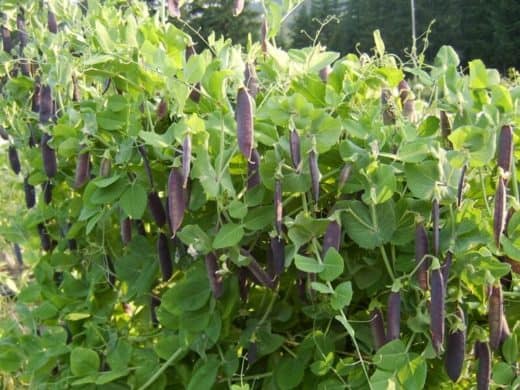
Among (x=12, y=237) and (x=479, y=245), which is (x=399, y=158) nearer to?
(x=479, y=245)

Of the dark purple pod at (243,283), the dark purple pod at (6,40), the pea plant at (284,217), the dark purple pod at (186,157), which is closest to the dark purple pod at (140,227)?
the pea plant at (284,217)

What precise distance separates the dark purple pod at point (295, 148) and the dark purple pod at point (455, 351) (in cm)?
25

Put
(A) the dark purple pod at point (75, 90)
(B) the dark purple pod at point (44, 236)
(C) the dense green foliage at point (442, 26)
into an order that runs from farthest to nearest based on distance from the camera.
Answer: (C) the dense green foliage at point (442, 26) → (B) the dark purple pod at point (44, 236) → (A) the dark purple pod at point (75, 90)

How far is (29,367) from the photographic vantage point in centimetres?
121

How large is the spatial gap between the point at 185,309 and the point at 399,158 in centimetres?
35

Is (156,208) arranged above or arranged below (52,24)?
below

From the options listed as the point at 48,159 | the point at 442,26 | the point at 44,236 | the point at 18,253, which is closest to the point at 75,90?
the point at 48,159

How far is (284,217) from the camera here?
0.86 m

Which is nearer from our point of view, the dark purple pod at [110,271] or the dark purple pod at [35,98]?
the dark purple pod at [110,271]

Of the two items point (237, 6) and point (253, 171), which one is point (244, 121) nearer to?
point (253, 171)

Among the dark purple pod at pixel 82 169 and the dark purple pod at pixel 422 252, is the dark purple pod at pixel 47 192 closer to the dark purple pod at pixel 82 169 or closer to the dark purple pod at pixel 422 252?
the dark purple pod at pixel 82 169

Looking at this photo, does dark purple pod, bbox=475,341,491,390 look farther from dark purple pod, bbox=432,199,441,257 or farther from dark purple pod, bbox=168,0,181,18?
dark purple pod, bbox=168,0,181,18

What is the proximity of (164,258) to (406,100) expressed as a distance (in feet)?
1.31

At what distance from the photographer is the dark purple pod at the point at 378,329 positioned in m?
0.85
